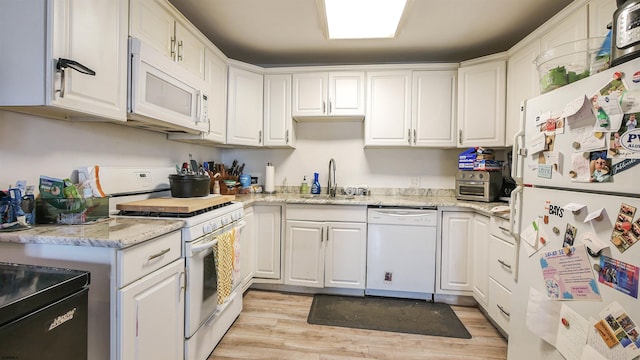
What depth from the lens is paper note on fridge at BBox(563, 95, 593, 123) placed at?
0.97 metres

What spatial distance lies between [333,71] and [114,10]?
1.81 m

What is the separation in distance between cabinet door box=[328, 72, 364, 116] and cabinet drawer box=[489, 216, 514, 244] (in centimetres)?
151

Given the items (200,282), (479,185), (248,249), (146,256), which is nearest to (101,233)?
(146,256)

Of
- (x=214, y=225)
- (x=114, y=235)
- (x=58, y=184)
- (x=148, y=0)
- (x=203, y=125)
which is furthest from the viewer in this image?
(x=203, y=125)

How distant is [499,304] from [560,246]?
1036mm

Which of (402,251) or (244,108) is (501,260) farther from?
(244,108)

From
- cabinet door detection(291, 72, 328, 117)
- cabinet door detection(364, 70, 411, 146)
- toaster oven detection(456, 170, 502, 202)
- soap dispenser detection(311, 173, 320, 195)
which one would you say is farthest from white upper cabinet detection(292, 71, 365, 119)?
toaster oven detection(456, 170, 502, 202)

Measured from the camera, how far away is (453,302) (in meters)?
2.35

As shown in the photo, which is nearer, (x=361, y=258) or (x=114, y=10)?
(x=114, y=10)

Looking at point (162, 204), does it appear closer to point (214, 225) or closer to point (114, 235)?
point (214, 225)

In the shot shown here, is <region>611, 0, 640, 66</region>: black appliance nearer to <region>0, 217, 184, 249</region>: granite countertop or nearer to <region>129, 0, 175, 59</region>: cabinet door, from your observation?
<region>0, 217, 184, 249</region>: granite countertop

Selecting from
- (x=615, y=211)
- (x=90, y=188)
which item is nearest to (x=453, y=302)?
(x=615, y=211)

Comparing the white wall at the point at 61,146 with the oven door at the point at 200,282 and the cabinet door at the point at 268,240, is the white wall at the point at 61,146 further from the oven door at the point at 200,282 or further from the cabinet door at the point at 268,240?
the cabinet door at the point at 268,240

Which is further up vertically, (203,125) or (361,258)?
(203,125)
